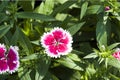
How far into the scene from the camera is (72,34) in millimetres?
2699

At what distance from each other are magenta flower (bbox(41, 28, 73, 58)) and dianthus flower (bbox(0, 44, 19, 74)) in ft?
0.72

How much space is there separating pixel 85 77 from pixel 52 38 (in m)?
0.47

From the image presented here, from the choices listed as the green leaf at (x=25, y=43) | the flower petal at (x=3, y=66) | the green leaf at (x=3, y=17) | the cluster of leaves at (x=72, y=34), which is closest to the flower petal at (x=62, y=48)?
→ the cluster of leaves at (x=72, y=34)

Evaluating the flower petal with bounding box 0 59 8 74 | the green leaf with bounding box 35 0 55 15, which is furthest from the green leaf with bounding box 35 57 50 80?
the green leaf with bounding box 35 0 55 15

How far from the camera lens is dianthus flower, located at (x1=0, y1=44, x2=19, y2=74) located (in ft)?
8.07

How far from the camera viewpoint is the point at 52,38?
253 cm

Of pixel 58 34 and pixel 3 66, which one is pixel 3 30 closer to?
pixel 3 66

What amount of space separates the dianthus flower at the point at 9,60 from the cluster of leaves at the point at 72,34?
8cm

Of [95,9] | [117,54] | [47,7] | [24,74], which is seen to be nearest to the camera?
[24,74]

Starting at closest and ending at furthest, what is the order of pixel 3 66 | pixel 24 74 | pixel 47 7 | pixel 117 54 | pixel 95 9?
pixel 3 66, pixel 24 74, pixel 117 54, pixel 95 9, pixel 47 7

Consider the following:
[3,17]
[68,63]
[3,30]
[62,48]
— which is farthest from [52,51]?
[3,17]

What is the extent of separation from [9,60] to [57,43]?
1.20ft

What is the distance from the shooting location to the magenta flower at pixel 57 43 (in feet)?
8.08

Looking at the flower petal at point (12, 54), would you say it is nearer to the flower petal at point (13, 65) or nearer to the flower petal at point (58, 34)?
the flower petal at point (13, 65)
